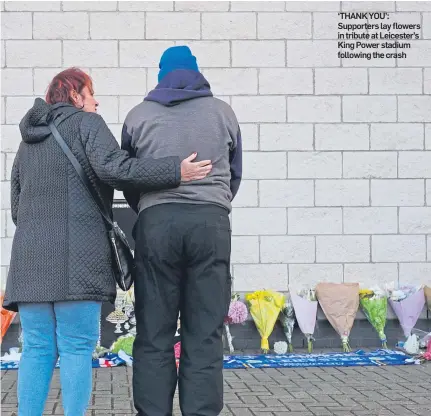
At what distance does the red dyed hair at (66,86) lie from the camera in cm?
373

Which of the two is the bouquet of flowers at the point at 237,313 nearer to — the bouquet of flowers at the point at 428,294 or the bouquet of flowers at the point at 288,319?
the bouquet of flowers at the point at 288,319

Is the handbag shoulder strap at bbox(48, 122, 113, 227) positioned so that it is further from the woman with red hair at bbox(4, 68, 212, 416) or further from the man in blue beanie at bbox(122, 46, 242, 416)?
the man in blue beanie at bbox(122, 46, 242, 416)

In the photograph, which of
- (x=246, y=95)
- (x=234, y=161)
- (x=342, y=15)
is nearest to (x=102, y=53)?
(x=246, y=95)

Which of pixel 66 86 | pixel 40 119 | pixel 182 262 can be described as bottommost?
pixel 182 262

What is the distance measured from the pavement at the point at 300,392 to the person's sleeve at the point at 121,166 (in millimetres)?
1449

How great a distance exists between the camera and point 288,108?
6840 mm

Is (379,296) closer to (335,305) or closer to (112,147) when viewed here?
(335,305)

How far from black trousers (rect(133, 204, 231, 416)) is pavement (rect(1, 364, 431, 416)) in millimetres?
836

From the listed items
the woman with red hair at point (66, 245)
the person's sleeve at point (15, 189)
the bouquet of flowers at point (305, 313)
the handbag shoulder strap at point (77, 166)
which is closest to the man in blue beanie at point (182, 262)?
the woman with red hair at point (66, 245)

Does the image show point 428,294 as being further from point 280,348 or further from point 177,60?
point 177,60

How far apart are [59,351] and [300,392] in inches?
78.5

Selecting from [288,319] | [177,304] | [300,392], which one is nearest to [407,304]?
[288,319]

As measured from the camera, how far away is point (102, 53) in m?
6.74

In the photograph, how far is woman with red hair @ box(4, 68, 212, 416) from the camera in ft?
11.5
